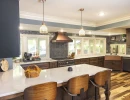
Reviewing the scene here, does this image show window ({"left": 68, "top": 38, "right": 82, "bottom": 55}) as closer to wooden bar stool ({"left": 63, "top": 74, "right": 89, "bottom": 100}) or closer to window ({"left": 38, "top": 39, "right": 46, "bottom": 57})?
window ({"left": 38, "top": 39, "right": 46, "bottom": 57})

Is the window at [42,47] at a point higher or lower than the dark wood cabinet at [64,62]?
higher

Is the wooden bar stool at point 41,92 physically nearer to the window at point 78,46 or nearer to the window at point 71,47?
the window at point 71,47

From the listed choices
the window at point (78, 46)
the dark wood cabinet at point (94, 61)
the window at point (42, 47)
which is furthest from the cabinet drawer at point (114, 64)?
the window at point (42, 47)

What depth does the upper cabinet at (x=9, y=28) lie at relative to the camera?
4.61ft

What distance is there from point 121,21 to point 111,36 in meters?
3.36

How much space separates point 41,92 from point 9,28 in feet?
3.14

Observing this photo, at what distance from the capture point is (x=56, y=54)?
5.00m

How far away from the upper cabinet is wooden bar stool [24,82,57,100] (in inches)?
22.2

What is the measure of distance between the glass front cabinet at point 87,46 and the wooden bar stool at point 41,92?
4.08 metres

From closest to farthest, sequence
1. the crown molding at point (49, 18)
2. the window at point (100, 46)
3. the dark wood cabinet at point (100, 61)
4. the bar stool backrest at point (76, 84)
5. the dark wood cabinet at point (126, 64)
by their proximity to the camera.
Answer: the bar stool backrest at point (76, 84)
the crown molding at point (49, 18)
the dark wood cabinet at point (126, 64)
the dark wood cabinet at point (100, 61)
the window at point (100, 46)

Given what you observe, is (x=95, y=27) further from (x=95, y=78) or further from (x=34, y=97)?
(x=34, y=97)

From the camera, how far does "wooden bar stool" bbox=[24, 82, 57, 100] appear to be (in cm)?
128

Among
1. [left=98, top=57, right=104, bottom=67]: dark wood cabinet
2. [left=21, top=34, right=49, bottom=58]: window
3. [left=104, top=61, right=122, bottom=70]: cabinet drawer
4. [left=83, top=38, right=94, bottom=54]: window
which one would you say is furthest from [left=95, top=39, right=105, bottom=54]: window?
[left=21, top=34, right=49, bottom=58]: window

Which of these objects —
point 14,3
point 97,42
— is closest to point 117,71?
point 97,42
